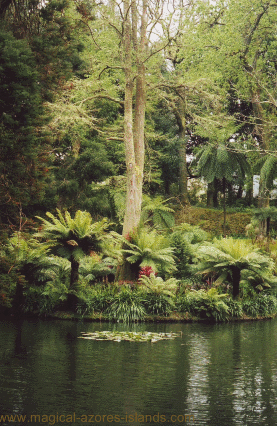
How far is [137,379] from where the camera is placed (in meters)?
6.44

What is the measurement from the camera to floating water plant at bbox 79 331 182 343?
9.53 metres

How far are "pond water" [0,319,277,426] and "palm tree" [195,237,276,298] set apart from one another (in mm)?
2780

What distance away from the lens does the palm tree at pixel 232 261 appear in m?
13.0

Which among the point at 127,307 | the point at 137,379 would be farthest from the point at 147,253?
the point at 137,379

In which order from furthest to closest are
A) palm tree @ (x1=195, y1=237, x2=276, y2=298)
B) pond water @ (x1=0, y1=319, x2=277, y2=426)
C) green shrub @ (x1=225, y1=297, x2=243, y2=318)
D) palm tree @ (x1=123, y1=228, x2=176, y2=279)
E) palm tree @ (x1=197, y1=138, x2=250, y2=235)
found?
palm tree @ (x1=197, y1=138, x2=250, y2=235), palm tree @ (x1=123, y1=228, x2=176, y2=279), palm tree @ (x1=195, y1=237, x2=276, y2=298), green shrub @ (x1=225, y1=297, x2=243, y2=318), pond water @ (x1=0, y1=319, x2=277, y2=426)

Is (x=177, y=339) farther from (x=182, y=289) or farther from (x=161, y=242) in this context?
(x=161, y=242)

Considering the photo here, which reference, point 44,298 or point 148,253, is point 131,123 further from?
point 44,298

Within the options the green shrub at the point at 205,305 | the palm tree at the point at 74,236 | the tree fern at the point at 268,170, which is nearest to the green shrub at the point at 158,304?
the green shrub at the point at 205,305

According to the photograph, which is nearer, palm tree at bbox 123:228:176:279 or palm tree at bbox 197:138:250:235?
palm tree at bbox 123:228:176:279

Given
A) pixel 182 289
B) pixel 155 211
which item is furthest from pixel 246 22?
pixel 182 289

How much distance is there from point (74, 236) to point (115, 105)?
456 inches

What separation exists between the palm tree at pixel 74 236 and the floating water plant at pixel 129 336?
251cm

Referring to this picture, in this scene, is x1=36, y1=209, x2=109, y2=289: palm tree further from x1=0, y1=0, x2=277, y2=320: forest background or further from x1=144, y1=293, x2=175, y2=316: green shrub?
x1=144, y1=293, x2=175, y2=316: green shrub

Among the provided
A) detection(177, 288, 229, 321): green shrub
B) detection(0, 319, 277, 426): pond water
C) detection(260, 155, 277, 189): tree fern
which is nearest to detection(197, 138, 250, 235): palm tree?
detection(260, 155, 277, 189): tree fern
